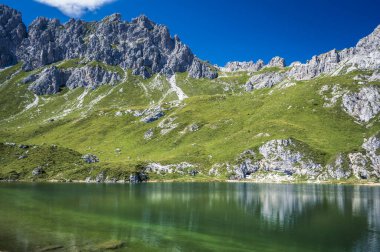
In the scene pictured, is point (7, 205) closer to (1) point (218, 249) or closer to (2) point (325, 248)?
(1) point (218, 249)

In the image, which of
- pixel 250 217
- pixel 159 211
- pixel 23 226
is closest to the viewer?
pixel 23 226

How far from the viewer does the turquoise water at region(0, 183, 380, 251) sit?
52.6m

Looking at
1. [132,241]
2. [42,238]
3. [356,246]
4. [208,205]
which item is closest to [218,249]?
[132,241]

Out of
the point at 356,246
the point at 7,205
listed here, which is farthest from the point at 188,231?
the point at 7,205

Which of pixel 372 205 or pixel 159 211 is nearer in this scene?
pixel 159 211

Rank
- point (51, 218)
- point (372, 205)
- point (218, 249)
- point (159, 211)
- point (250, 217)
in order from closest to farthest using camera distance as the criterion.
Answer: point (218, 249) < point (51, 218) < point (250, 217) < point (159, 211) < point (372, 205)

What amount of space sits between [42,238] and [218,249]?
2651 cm

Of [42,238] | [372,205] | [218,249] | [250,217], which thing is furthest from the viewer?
[372,205]

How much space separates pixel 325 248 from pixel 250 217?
89.9 feet

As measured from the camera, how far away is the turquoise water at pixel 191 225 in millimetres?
52562

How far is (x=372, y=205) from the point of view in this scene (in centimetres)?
9738

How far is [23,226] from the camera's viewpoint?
62.7 meters

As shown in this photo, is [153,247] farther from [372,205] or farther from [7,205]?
[372,205]

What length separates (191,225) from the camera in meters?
68.8
